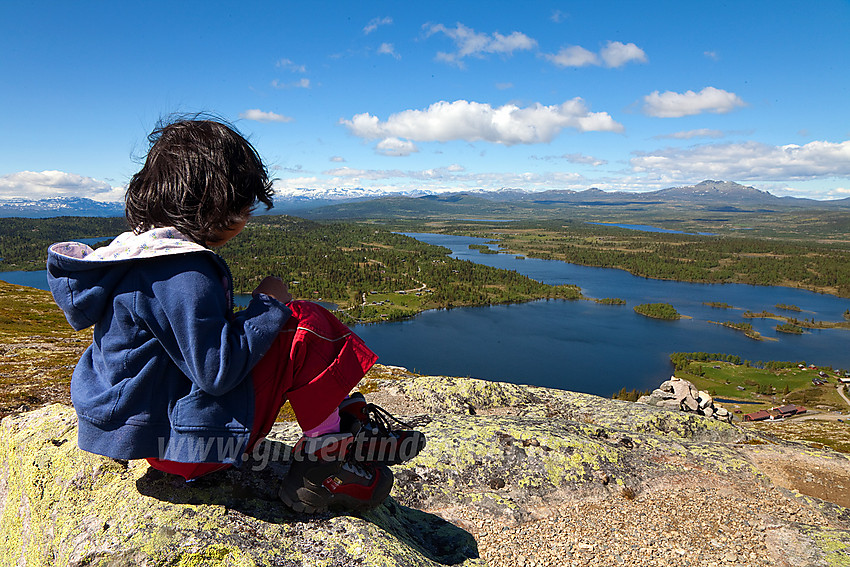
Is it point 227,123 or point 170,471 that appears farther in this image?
point 170,471

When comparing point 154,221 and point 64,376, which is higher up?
point 154,221

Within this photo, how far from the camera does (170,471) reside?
2.95 metres

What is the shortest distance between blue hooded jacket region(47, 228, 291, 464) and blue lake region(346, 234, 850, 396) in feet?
183

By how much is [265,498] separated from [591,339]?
78.1m

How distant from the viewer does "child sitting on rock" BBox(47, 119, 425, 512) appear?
211cm

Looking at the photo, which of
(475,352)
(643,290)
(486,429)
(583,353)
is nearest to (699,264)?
(643,290)

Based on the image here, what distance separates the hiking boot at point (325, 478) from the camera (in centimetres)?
302

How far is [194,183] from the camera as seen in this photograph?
2279 mm

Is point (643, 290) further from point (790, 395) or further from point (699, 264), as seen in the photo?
point (790, 395)

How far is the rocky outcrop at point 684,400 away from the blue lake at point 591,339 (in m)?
30.0

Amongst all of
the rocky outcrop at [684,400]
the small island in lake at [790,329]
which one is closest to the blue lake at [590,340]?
the small island in lake at [790,329]

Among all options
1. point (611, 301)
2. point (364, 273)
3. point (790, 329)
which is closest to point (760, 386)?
point (790, 329)

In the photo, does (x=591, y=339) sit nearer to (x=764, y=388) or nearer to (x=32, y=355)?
(x=764, y=388)

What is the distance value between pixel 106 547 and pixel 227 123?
8.94 feet
